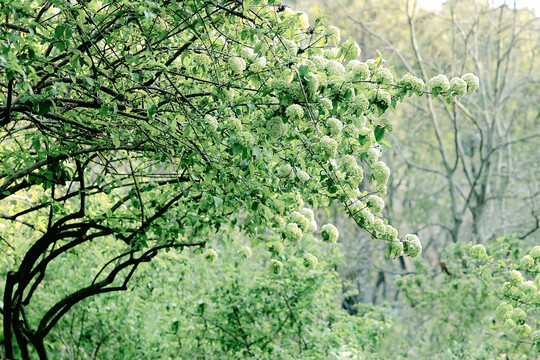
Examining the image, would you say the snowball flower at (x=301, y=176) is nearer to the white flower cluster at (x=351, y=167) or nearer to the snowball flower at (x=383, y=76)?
the white flower cluster at (x=351, y=167)

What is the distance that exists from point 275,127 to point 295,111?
19 centimetres

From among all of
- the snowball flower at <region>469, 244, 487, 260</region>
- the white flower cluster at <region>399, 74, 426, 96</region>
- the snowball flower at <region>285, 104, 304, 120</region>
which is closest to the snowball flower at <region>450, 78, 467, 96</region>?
the white flower cluster at <region>399, 74, 426, 96</region>

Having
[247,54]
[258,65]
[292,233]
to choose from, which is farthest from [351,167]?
[247,54]

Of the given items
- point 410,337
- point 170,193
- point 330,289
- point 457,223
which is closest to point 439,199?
point 457,223

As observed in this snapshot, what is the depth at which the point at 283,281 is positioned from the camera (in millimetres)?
6688

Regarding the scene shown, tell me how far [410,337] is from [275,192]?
758cm

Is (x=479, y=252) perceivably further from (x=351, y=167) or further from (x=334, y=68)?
(x=334, y=68)

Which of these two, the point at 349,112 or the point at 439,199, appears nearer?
the point at 349,112

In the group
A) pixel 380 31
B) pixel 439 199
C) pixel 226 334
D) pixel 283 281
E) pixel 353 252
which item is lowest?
pixel 226 334

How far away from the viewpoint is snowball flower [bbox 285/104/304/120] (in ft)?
8.30

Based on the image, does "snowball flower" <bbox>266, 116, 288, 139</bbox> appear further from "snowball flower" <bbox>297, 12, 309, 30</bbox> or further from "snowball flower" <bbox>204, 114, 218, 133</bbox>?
"snowball flower" <bbox>297, 12, 309, 30</bbox>

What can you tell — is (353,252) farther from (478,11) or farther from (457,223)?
(478,11)

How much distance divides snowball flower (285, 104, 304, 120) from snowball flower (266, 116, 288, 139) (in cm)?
13

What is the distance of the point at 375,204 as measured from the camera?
3.03 m
